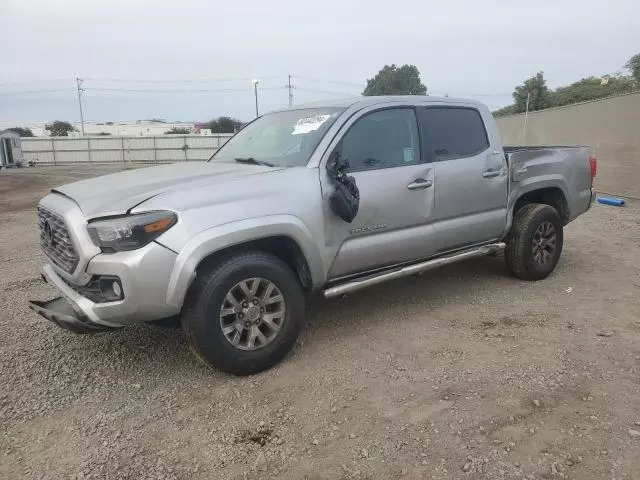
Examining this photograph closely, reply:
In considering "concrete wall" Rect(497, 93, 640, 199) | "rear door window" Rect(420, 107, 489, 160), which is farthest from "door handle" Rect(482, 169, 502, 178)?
"concrete wall" Rect(497, 93, 640, 199)

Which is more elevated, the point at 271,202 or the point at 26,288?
the point at 271,202

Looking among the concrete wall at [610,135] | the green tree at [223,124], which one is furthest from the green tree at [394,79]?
the concrete wall at [610,135]

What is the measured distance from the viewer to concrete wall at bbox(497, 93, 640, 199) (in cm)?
1182

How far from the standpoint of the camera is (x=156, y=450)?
106 inches

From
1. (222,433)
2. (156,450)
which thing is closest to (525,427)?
(222,433)

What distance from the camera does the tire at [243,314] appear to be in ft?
10.3

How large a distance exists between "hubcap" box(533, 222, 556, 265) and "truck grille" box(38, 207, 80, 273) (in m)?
4.17

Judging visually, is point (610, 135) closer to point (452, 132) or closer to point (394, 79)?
A: point (452, 132)

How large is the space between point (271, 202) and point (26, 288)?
3436 mm

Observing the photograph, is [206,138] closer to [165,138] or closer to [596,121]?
[165,138]

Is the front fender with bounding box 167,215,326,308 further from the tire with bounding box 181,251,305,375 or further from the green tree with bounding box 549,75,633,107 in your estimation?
the green tree with bounding box 549,75,633,107

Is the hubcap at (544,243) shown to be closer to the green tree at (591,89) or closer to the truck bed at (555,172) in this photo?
the truck bed at (555,172)

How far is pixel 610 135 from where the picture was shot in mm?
12734

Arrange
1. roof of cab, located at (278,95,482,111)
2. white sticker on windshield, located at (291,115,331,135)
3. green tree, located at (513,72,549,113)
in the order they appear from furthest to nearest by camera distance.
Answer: green tree, located at (513,72,549,113)
roof of cab, located at (278,95,482,111)
white sticker on windshield, located at (291,115,331,135)
